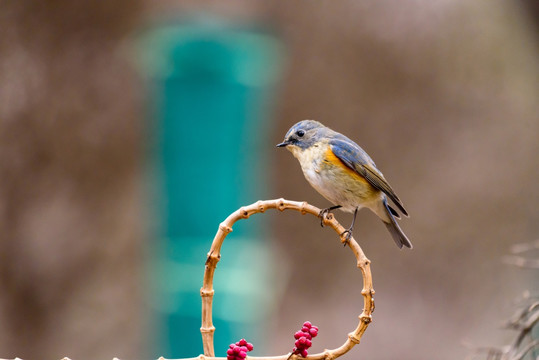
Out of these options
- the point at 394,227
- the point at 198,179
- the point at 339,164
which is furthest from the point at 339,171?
the point at 198,179

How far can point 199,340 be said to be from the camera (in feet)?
13.9

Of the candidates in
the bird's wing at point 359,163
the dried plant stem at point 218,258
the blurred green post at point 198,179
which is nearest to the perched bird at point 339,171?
the bird's wing at point 359,163

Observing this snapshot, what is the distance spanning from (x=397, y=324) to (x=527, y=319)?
593 centimetres

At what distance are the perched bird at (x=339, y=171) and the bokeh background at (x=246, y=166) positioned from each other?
0.98 metres

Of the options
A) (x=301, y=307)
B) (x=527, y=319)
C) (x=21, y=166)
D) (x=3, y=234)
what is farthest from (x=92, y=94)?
(x=527, y=319)

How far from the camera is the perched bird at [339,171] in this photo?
8.18 ft

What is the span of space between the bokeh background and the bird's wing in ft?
3.21

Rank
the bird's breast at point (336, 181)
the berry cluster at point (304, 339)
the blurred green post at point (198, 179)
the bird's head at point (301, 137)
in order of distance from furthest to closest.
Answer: the blurred green post at point (198, 179)
the bird's head at point (301, 137)
the bird's breast at point (336, 181)
the berry cluster at point (304, 339)

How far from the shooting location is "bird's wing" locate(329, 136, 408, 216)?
253 centimetres

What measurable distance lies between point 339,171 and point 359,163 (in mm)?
96

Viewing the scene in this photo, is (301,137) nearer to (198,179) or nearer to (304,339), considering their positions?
(304,339)

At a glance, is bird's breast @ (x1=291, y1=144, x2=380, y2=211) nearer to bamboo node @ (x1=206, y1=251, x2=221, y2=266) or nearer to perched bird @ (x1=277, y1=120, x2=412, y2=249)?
perched bird @ (x1=277, y1=120, x2=412, y2=249)

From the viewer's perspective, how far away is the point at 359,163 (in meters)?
2.55

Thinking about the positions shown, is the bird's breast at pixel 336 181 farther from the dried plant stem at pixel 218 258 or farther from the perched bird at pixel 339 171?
the dried plant stem at pixel 218 258
